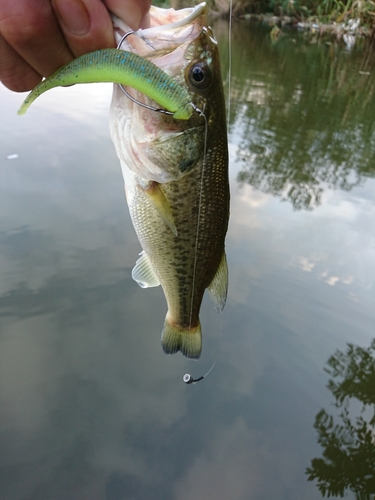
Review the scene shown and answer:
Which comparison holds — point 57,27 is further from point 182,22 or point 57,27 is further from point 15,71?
point 182,22

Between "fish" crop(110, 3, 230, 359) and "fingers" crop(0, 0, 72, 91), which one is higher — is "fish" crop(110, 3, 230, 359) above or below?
below

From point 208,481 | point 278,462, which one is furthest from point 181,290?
point 278,462

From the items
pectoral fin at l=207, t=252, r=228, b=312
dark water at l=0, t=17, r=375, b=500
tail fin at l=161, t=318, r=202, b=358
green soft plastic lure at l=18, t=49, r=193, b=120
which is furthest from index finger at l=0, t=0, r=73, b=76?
dark water at l=0, t=17, r=375, b=500

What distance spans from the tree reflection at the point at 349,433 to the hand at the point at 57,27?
124 inches

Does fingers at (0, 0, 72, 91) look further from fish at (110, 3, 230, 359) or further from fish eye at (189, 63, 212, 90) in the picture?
fish eye at (189, 63, 212, 90)

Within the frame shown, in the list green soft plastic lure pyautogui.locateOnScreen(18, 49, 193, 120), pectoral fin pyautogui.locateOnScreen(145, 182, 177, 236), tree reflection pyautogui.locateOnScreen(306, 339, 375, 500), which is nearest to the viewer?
green soft plastic lure pyautogui.locateOnScreen(18, 49, 193, 120)

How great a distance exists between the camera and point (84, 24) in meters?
1.00

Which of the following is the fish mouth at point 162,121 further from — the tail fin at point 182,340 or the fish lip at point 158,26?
the tail fin at point 182,340

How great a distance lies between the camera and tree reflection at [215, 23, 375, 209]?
6454 millimetres

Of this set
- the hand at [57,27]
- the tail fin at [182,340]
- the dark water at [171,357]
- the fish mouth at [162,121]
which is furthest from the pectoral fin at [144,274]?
the dark water at [171,357]

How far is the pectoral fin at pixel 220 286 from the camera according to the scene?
1722 millimetres

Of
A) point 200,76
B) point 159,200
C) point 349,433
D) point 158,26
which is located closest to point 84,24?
point 158,26

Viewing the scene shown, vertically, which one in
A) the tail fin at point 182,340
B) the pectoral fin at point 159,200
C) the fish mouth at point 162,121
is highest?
the fish mouth at point 162,121

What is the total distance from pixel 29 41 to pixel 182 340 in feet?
4.50
